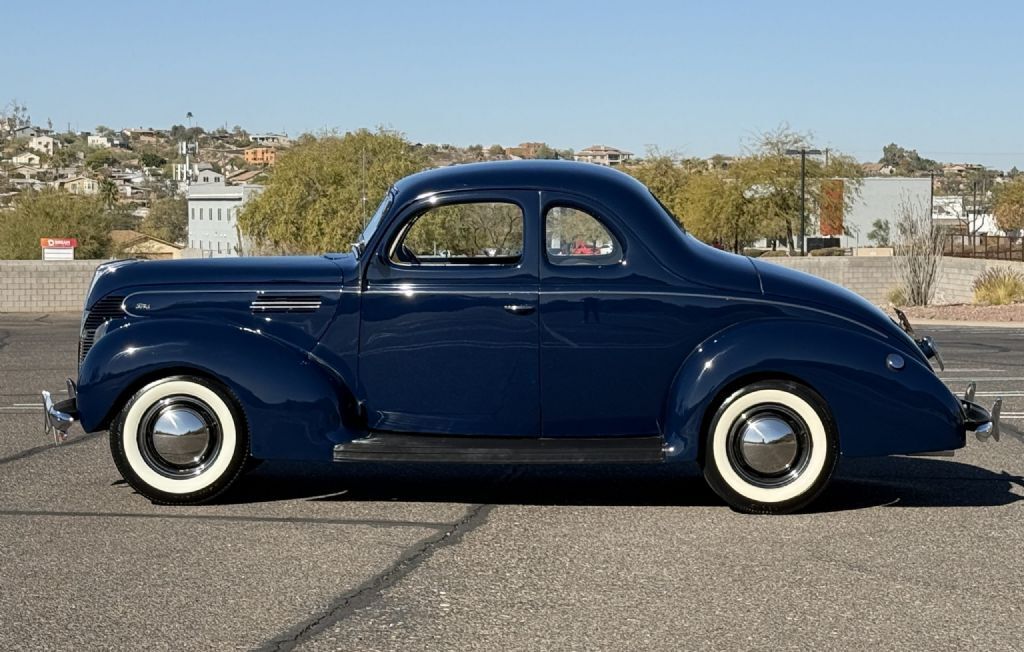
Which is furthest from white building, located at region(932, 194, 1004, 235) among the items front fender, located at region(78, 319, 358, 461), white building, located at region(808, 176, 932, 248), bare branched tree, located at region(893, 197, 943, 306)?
front fender, located at region(78, 319, 358, 461)

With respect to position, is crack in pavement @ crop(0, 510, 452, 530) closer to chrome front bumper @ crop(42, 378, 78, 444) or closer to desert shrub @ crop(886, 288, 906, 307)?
chrome front bumper @ crop(42, 378, 78, 444)

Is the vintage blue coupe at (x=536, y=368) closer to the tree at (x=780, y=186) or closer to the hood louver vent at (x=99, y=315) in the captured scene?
the hood louver vent at (x=99, y=315)

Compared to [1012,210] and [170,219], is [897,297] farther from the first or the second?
[170,219]

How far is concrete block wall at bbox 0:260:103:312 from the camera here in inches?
1437

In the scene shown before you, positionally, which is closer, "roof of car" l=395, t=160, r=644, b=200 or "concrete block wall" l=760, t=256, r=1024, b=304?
"roof of car" l=395, t=160, r=644, b=200

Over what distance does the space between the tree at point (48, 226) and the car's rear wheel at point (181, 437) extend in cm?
6721

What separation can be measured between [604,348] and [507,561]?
5.27ft

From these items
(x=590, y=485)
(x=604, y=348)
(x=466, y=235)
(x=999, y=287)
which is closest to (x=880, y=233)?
(x=999, y=287)

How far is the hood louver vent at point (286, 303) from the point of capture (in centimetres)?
809

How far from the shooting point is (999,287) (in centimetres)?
3219

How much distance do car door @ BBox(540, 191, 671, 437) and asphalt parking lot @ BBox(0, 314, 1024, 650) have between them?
0.55m

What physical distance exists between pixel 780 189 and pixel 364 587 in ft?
253

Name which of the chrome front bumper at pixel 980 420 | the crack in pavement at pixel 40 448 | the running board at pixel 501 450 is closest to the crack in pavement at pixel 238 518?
the running board at pixel 501 450

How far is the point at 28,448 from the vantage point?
401 inches
